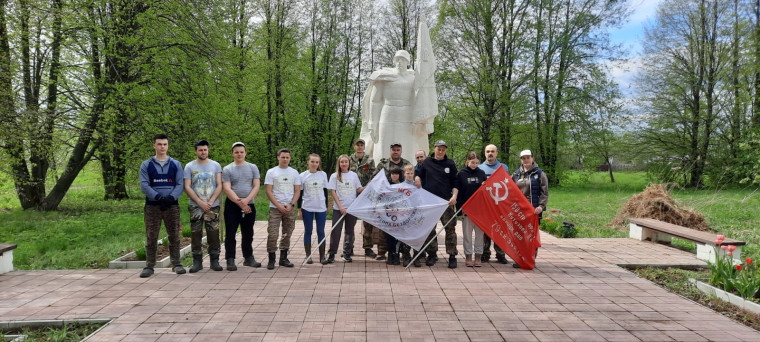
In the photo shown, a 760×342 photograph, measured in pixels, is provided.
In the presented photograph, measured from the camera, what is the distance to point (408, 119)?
7805 millimetres

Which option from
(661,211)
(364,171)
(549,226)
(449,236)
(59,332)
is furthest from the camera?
(661,211)

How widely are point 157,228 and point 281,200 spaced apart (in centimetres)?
151

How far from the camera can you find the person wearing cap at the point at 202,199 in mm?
5301

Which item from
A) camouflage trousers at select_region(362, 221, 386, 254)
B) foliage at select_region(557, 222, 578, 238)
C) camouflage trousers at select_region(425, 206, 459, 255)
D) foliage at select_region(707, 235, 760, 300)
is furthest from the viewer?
foliage at select_region(557, 222, 578, 238)

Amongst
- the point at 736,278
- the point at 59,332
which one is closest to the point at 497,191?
the point at 736,278

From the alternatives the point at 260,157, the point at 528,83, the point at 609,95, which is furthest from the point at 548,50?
the point at 260,157

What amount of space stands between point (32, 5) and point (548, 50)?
21924mm

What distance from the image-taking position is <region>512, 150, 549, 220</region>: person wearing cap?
19.2 ft

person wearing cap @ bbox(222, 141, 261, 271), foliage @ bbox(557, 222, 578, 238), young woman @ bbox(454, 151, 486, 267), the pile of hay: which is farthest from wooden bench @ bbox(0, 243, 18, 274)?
the pile of hay

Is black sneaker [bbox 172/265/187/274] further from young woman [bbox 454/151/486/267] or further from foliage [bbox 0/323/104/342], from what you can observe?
young woman [bbox 454/151/486/267]

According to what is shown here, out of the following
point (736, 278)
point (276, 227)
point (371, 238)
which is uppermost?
point (276, 227)

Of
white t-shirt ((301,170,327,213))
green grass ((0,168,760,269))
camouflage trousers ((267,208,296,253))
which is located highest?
white t-shirt ((301,170,327,213))

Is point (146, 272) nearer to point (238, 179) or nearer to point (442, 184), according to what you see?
point (238, 179)

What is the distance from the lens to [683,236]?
250 inches
